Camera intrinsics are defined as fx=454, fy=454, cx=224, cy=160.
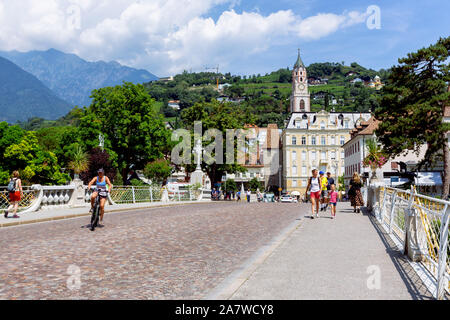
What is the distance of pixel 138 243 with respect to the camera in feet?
35.0

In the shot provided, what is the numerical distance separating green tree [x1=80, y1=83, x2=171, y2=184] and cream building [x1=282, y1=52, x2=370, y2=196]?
51.0m

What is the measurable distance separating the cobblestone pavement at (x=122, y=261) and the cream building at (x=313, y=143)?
8728 cm

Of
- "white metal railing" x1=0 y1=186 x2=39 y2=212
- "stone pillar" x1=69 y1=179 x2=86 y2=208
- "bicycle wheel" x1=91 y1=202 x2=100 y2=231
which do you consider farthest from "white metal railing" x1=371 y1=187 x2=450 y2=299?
"stone pillar" x1=69 y1=179 x2=86 y2=208

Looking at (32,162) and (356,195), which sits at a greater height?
(32,162)

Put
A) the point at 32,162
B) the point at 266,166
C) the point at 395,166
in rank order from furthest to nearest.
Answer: the point at 266,166 < the point at 395,166 < the point at 32,162

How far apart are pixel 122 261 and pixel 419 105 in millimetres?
37411

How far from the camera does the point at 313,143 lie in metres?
99.3

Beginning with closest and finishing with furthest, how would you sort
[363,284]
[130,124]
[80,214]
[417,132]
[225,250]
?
1. [363,284]
2. [225,250]
3. [80,214]
4. [417,132]
5. [130,124]

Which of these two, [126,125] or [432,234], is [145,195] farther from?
[432,234]

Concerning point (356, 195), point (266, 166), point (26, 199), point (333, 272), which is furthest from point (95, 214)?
→ point (266, 166)

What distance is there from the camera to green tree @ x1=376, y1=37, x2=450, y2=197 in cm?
3975
